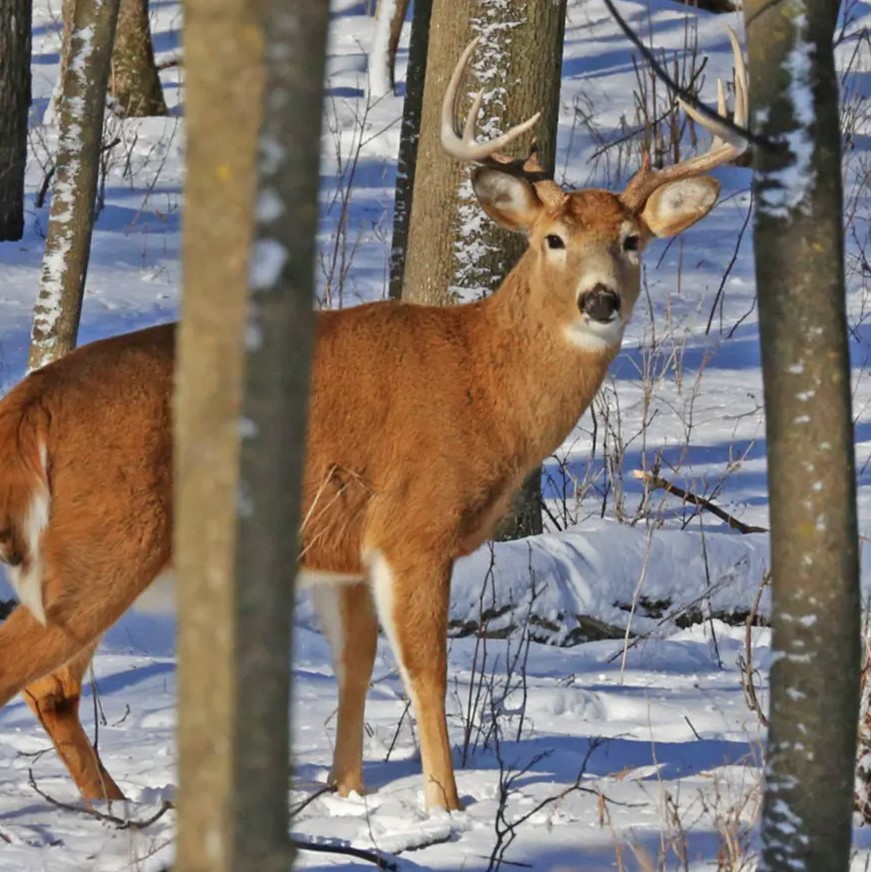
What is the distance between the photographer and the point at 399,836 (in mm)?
4461

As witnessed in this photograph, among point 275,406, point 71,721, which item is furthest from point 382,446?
point 275,406

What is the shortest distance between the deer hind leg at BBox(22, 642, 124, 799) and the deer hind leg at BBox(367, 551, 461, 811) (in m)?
Answer: 0.89

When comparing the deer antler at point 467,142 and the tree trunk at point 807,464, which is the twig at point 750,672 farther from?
the deer antler at point 467,142

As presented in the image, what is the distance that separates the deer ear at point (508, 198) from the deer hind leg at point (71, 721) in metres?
1.96

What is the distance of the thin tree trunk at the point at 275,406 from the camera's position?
1.69 meters

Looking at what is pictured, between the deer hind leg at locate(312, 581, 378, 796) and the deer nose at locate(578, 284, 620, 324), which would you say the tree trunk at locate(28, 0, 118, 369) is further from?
the deer nose at locate(578, 284, 620, 324)

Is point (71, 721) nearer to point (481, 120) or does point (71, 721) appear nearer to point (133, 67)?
point (481, 120)

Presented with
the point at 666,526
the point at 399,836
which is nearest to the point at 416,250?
the point at 666,526

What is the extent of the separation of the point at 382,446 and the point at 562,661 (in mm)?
2099

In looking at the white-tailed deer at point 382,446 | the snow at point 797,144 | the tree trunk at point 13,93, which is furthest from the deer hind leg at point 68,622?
the tree trunk at point 13,93

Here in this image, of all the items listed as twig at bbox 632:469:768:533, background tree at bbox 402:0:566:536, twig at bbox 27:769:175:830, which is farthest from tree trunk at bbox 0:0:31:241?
twig at bbox 27:769:175:830

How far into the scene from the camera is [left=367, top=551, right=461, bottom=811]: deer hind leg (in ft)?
17.1

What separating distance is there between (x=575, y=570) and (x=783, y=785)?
449 centimetres

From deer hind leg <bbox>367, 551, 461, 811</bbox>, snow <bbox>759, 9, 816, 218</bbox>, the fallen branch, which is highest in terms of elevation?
snow <bbox>759, 9, 816, 218</bbox>
